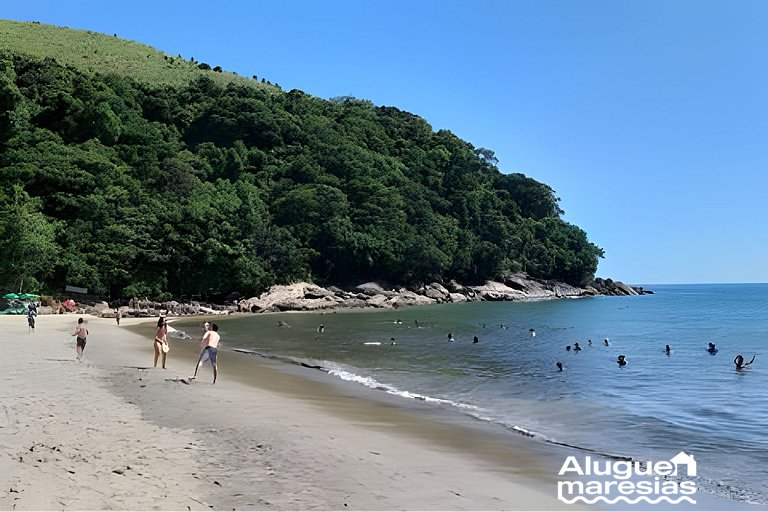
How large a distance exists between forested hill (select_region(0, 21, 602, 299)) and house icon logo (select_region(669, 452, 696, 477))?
5786cm

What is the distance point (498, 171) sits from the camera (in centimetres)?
13788

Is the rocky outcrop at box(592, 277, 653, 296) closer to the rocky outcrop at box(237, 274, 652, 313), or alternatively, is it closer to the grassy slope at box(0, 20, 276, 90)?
the rocky outcrop at box(237, 274, 652, 313)

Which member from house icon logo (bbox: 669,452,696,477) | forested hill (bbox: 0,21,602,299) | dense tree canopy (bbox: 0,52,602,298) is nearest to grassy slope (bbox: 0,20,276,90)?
forested hill (bbox: 0,21,602,299)

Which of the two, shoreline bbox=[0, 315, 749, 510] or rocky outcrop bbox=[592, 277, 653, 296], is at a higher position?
rocky outcrop bbox=[592, 277, 653, 296]

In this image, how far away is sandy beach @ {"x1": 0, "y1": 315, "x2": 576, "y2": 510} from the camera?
291 inches

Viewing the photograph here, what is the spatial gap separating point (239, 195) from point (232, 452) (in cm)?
7997

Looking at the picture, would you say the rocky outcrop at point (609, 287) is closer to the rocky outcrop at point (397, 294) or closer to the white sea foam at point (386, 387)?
the rocky outcrop at point (397, 294)

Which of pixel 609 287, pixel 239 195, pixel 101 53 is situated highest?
pixel 101 53

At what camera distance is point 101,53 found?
12669 cm

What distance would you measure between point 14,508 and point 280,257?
72.4m

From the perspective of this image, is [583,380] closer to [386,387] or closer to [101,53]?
[386,387]

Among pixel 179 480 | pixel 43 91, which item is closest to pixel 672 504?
pixel 179 480

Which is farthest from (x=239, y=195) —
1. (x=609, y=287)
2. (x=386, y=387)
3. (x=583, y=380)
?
(x=609, y=287)

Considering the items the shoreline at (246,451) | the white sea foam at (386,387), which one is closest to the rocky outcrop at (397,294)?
the white sea foam at (386,387)
